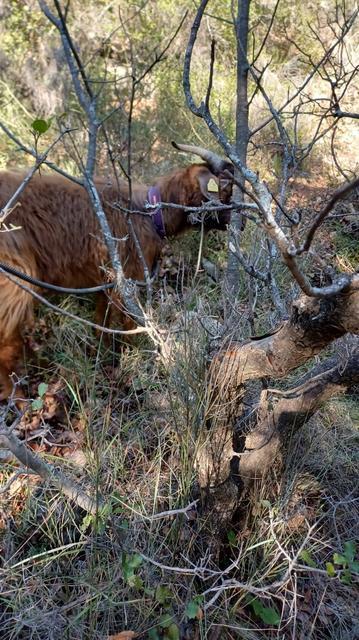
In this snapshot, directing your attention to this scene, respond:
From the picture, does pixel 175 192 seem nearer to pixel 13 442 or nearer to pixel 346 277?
pixel 13 442

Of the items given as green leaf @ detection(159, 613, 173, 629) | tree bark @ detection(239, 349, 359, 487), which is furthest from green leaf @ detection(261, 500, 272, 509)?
green leaf @ detection(159, 613, 173, 629)

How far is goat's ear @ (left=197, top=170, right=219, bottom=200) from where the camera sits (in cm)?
418

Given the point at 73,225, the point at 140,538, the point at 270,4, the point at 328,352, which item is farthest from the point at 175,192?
the point at 270,4

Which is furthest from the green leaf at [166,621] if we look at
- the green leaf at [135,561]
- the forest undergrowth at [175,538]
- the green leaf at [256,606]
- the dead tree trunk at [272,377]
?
the dead tree trunk at [272,377]

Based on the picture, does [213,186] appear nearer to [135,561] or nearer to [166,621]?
[135,561]

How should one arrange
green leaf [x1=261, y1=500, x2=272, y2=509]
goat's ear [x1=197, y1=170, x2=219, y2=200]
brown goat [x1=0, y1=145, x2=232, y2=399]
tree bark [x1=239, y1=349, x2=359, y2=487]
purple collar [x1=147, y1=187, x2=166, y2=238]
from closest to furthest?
tree bark [x1=239, y1=349, x2=359, y2=487] → green leaf [x1=261, y1=500, x2=272, y2=509] → brown goat [x1=0, y1=145, x2=232, y2=399] → goat's ear [x1=197, y1=170, x2=219, y2=200] → purple collar [x1=147, y1=187, x2=166, y2=238]

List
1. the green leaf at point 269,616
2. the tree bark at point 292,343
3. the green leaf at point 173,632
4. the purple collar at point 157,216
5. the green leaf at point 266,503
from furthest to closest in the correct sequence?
1. the purple collar at point 157,216
2. the green leaf at point 266,503
3. the green leaf at point 269,616
4. the green leaf at point 173,632
5. the tree bark at point 292,343

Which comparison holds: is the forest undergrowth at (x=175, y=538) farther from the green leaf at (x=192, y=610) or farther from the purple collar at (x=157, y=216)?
the purple collar at (x=157, y=216)

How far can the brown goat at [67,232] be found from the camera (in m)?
4.07

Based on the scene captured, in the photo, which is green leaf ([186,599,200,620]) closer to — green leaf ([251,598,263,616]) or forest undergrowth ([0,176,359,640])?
forest undergrowth ([0,176,359,640])

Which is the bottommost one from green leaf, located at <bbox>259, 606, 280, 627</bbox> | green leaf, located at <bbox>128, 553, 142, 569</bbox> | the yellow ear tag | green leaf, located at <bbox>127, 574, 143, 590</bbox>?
green leaf, located at <bbox>259, 606, 280, 627</bbox>

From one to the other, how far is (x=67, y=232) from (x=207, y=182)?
1.26 meters

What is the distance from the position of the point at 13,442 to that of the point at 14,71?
27.0 feet

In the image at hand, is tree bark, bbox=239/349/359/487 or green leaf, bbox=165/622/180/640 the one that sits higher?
tree bark, bbox=239/349/359/487
